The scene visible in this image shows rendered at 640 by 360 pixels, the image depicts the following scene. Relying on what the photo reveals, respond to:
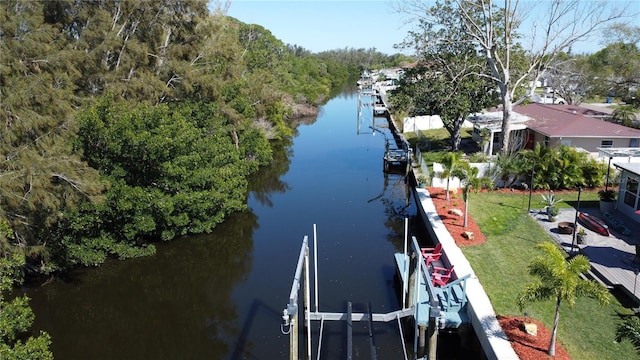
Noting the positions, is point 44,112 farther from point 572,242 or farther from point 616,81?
point 616,81

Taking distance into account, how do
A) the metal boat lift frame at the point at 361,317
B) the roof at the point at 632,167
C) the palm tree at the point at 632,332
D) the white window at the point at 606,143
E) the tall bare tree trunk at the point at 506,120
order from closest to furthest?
the palm tree at the point at 632,332 < the metal boat lift frame at the point at 361,317 < the roof at the point at 632,167 < the tall bare tree trunk at the point at 506,120 < the white window at the point at 606,143

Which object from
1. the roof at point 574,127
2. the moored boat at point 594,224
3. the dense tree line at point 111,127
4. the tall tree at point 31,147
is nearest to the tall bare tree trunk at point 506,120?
the roof at point 574,127

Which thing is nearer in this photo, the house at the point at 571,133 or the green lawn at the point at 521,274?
the green lawn at the point at 521,274

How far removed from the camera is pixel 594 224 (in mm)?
18109

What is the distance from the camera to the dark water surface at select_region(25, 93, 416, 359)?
14.0 metres

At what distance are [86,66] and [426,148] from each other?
22.9 meters

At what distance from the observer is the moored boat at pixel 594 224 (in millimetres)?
17719

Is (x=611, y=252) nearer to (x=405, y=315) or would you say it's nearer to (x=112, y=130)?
(x=405, y=315)

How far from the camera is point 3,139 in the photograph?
13.1 meters

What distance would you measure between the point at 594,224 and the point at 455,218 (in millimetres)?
5109

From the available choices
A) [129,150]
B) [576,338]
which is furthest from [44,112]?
[576,338]

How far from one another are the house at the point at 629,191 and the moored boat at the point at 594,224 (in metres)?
1.52

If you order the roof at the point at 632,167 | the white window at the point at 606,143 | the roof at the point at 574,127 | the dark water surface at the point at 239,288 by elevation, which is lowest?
the dark water surface at the point at 239,288

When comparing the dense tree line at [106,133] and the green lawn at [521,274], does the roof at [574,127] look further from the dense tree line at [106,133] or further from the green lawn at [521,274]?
the dense tree line at [106,133]
